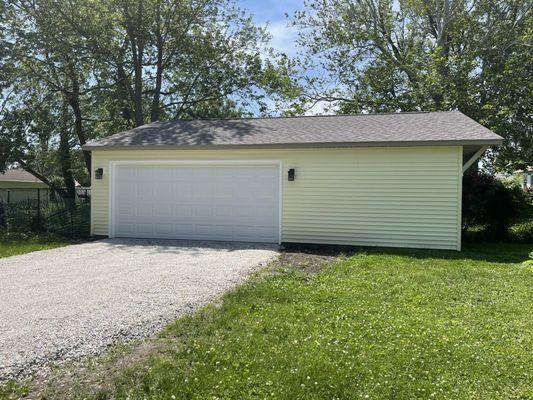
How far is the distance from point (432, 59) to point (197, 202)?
12.6 metres

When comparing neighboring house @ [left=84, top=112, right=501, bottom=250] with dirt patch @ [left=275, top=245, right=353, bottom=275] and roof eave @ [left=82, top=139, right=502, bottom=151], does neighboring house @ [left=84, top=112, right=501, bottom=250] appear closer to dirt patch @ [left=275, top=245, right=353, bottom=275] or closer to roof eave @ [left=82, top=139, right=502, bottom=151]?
roof eave @ [left=82, top=139, right=502, bottom=151]

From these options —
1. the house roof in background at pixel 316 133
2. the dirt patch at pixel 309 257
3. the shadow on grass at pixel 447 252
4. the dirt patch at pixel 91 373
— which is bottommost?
the dirt patch at pixel 91 373

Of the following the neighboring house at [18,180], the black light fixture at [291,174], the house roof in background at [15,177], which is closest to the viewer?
the black light fixture at [291,174]

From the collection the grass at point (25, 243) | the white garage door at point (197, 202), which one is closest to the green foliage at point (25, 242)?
the grass at point (25, 243)

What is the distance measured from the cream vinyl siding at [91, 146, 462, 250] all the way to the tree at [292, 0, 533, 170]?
24.6 ft

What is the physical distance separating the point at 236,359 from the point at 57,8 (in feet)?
59.6

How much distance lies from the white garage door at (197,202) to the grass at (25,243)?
1.53 meters

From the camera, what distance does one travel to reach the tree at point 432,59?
1620 centimetres

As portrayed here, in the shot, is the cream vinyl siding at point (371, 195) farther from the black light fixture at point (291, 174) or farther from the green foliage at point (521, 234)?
the green foliage at point (521, 234)

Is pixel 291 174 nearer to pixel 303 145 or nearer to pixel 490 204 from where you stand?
pixel 303 145

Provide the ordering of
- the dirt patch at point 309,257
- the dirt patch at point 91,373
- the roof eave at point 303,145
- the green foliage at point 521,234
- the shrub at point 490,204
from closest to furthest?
the dirt patch at point 91,373 < the dirt patch at point 309,257 < the roof eave at point 303,145 < the shrub at point 490,204 < the green foliage at point 521,234

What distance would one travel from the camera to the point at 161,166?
1127cm

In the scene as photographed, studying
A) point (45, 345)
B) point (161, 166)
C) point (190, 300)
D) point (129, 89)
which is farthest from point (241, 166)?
point (129, 89)

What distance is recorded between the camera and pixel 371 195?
32.7 feet
